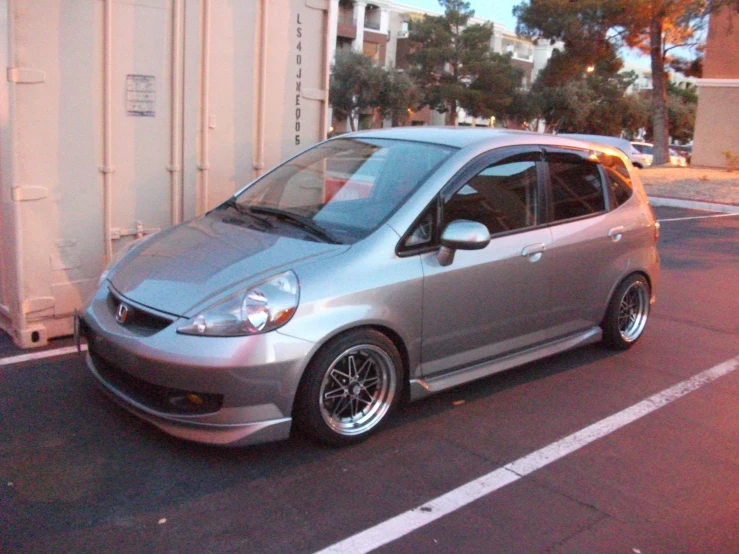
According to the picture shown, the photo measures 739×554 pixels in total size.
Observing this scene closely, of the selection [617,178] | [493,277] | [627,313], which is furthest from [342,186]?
[627,313]

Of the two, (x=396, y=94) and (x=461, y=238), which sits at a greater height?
(x=396, y=94)

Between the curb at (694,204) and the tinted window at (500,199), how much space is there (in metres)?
13.8

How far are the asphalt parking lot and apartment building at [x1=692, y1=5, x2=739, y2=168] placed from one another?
89.9 ft

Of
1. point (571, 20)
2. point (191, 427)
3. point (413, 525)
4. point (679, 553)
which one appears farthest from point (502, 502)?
point (571, 20)

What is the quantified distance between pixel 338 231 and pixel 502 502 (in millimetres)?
1771

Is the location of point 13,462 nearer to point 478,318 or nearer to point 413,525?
point 413,525

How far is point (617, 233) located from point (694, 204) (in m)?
14.2

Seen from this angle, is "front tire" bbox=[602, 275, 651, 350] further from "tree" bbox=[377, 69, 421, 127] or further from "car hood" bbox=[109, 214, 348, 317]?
"tree" bbox=[377, 69, 421, 127]

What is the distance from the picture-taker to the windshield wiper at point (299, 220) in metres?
4.55

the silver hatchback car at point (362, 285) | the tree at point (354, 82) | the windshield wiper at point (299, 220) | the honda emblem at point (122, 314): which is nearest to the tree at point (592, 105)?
the tree at point (354, 82)

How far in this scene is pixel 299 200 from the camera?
518 cm

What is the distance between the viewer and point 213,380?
3.81 metres

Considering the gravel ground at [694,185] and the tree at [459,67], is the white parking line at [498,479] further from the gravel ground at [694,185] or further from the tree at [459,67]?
the tree at [459,67]

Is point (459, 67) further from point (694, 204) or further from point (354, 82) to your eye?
point (694, 204)
